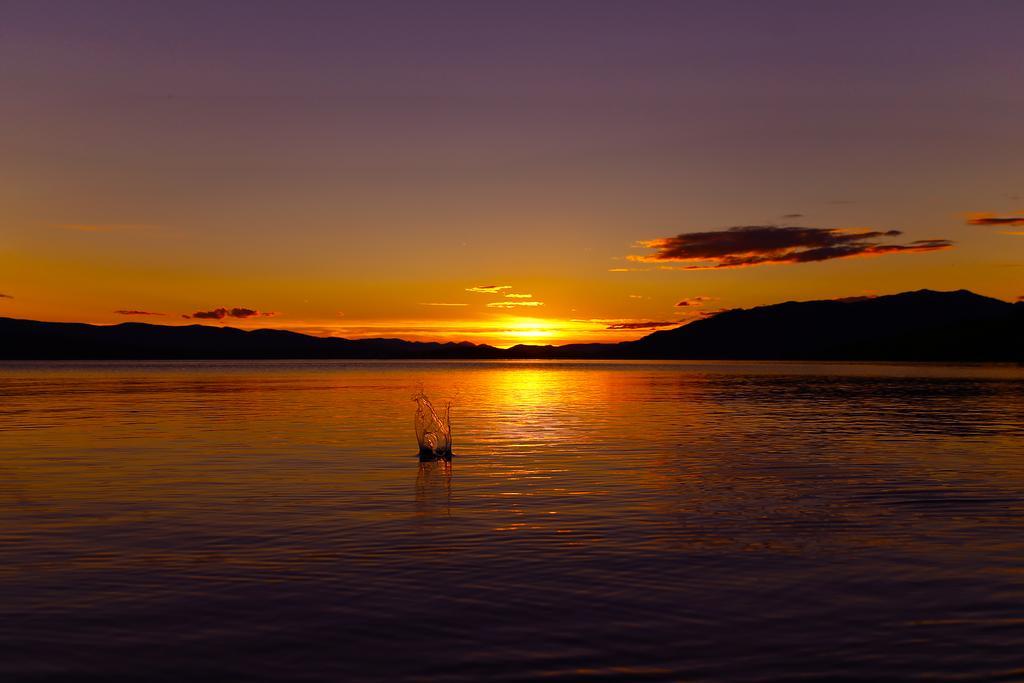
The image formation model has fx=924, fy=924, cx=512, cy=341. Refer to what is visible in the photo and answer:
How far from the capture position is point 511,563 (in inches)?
674

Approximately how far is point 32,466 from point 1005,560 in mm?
29288

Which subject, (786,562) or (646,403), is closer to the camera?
(786,562)

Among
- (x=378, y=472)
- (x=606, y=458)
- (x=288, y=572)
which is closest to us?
(x=288, y=572)

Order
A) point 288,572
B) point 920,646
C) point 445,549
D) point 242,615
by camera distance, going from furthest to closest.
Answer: point 445,549 < point 288,572 < point 242,615 < point 920,646

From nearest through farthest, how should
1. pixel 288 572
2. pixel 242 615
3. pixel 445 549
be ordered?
pixel 242 615, pixel 288 572, pixel 445 549

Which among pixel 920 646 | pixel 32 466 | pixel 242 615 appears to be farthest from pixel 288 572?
pixel 32 466

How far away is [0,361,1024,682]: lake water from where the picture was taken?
11.9m

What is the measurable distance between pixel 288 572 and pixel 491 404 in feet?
203

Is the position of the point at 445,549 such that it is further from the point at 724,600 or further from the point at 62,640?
the point at 62,640

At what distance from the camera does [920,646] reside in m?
12.3

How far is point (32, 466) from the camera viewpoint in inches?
1241

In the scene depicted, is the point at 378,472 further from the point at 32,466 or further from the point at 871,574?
the point at 871,574

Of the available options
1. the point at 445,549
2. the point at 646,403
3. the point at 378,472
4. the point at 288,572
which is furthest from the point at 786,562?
the point at 646,403

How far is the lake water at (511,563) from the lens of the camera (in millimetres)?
11852
